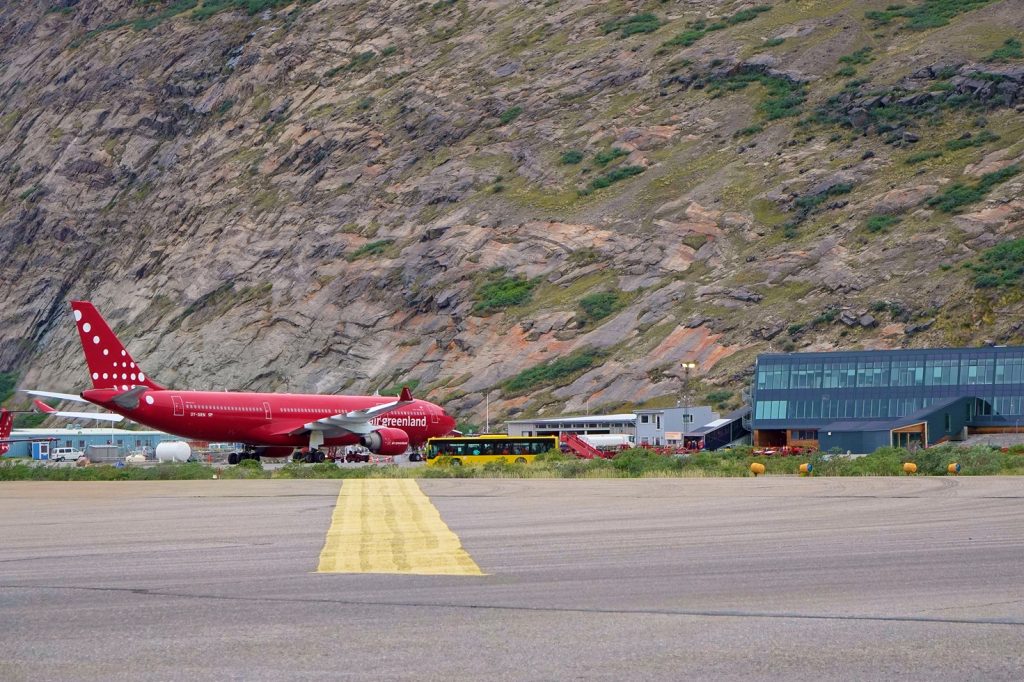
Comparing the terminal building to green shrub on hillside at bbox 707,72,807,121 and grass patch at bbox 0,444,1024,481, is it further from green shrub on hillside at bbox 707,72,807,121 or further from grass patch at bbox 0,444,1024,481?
green shrub on hillside at bbox 707,72,807,121

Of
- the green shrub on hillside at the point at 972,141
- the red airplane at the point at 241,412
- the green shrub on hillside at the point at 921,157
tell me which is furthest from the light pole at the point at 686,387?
the green shrub on hillside at the point at 972,141

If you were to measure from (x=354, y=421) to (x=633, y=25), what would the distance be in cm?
6753

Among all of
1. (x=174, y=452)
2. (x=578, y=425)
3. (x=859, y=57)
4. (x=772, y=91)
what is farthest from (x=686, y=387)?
(x=859, y=57)

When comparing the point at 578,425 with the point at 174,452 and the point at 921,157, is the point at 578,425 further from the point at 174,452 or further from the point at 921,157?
the point at 921,157

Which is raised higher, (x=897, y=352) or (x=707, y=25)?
(x=707, y=25)

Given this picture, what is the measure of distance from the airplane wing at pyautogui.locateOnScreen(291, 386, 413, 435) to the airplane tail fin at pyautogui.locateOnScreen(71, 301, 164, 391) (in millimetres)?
6867

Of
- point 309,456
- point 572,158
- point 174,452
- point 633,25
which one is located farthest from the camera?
point 633,25

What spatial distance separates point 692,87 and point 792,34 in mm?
11153

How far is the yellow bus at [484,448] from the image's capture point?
193 ft

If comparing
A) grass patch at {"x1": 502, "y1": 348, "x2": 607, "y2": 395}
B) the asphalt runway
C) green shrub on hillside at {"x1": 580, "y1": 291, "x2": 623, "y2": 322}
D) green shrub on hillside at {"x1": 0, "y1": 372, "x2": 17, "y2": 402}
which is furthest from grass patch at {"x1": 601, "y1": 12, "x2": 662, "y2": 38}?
the asphalt runway

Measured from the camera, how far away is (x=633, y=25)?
11469 centimetres

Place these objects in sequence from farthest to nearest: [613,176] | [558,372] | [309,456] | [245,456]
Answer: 1. [613,176]
2. [558,372]
3. [245,456]
4. [309,456]

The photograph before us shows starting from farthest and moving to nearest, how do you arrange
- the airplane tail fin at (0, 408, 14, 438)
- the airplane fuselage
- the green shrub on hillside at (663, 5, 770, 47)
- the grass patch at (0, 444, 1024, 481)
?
the green shrub on hillside at (663, 5, 770, 47)
the airplane tail fin at (0, 408, 14, 438)
the airplane fuselage
the grass patch at (0, 444, 1024, 481)

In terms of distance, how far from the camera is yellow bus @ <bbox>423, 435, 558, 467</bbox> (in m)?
58.7
